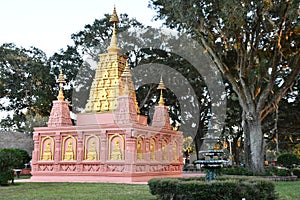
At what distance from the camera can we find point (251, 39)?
1869cm

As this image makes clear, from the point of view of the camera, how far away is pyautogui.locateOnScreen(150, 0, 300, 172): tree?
1703 cm

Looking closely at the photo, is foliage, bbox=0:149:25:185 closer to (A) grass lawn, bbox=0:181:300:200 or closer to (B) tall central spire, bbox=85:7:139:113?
(A) grass lawn, bbox=0:181:300:200

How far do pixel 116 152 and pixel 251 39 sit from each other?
8695 millimetres

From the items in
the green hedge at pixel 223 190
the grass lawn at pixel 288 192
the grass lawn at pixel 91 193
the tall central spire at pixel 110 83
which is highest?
the tall central spire at pixel 110 83

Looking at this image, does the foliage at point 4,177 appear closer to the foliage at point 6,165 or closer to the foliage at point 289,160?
the foliage at point 6,165

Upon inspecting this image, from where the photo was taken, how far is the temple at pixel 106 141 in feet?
63.2

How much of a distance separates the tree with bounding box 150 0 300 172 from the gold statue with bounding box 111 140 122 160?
647 cm

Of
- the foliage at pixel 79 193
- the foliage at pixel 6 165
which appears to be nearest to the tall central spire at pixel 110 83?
the foliage at pixel 6 165

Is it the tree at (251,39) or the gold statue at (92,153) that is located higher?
the tree at (251,39)

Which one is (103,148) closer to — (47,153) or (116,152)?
(116,152)

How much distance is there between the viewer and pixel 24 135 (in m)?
36.2

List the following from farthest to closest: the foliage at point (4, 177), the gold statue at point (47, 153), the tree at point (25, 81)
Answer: the tree at point (25, 81), the gold statue at point (47, 153), the foliage at point (4, 177)

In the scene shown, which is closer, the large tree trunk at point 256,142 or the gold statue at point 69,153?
the large tree trunk at point 256,142

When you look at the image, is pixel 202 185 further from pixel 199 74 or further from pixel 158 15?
pixel 199 74
